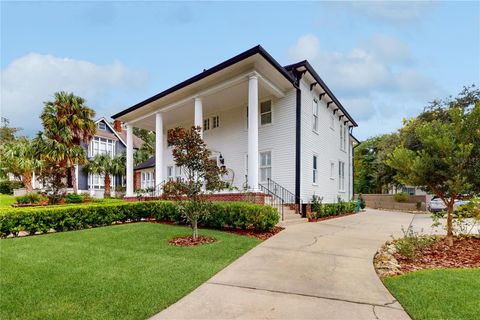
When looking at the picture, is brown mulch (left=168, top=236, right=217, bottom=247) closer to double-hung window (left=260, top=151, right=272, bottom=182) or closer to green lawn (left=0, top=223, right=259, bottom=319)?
green lawn (left=0, top=223, right=259, bottom=319)

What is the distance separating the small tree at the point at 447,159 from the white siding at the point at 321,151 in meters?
6.25

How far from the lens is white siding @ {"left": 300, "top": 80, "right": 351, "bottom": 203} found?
1395 cm

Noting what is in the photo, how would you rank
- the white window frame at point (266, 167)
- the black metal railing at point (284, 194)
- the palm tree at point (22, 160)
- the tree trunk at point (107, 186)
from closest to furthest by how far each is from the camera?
the black metal railing at point (284, 194), the white window frame at point (266, 167), the palm tree at point (22, 160), the tree trunk at point (107, 186)

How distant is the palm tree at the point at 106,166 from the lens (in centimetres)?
3006

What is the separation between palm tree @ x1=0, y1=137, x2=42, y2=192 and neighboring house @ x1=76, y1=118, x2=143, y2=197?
14.4 feet

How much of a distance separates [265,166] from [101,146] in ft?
85.7

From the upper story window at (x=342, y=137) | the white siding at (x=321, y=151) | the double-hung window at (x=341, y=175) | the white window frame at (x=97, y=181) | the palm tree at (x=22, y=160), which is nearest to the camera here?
the white siding at (x=321, y=151)

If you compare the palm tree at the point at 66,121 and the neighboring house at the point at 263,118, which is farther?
the palm tree at the point at 66,121

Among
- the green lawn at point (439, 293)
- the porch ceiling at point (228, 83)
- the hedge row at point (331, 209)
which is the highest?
the porch ceiling at point (228, 83)

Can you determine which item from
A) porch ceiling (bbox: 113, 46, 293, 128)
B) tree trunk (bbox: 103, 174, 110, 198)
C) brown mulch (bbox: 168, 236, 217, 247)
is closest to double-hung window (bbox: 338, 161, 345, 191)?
porch ceiling (bbox: 113, 46, 293, 128)

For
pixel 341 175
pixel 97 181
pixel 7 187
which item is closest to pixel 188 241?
pixel 341 175

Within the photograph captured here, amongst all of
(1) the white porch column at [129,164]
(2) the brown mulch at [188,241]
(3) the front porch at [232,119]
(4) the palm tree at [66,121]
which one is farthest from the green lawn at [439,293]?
(4) the palm tree at [66,121]

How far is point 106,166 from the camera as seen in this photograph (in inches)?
1184

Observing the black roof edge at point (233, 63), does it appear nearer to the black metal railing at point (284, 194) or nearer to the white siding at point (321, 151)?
the white siding at point (321, 151)
